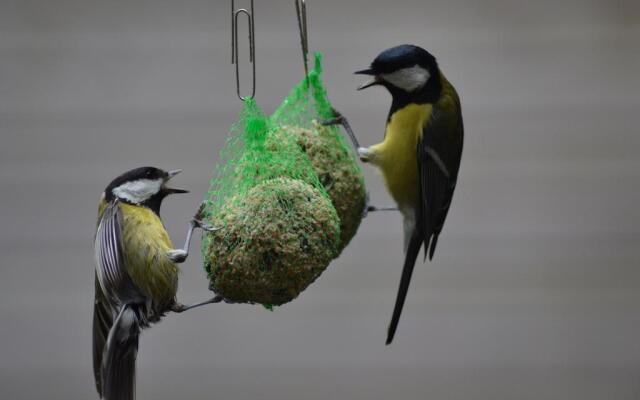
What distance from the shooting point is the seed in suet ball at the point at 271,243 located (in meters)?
2.52

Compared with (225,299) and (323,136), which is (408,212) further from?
(225,299)

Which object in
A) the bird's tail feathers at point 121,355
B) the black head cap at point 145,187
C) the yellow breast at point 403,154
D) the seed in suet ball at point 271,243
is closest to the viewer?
the seed in suet ball at point 271,243

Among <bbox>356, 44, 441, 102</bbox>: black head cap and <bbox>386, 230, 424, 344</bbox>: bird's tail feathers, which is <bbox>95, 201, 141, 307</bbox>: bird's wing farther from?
<bbox>356, 44, 441, 102</bbox>: black head cap

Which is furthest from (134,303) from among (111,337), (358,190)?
(358,190)

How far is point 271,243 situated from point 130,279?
612 mm

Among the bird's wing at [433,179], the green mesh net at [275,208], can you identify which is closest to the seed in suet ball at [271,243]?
the green mesh net at [275,208]

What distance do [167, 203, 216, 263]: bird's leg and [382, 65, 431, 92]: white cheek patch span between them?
2.68ft

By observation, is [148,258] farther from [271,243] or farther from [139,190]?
[271,243]

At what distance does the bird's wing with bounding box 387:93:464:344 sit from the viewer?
304cm

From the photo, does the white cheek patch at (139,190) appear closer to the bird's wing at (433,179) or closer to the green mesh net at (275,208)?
the green mesh net at (275,208)

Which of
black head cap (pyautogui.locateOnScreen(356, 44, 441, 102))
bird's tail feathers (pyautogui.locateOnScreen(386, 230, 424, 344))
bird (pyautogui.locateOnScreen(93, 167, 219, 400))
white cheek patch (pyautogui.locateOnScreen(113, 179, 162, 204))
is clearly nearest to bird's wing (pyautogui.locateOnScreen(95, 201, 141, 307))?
bird (pyautogui.locateOnScreen(93, 167, 219, 400))

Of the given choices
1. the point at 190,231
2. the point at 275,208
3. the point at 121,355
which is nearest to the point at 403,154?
the point at 275,208

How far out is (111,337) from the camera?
2.82 metres

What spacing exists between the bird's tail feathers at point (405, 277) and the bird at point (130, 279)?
71 cm
